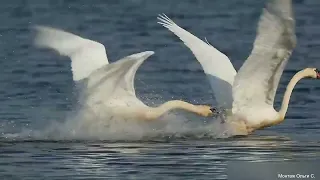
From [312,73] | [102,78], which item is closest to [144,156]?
[102,78]

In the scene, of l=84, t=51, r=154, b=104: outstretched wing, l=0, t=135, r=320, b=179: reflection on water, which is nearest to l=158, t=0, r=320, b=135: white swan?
l=0, t=135, r=320, b=179: reflection on water

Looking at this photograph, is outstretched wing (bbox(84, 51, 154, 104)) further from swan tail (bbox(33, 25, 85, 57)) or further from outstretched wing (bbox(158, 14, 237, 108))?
outstretched wing (bbox(158, 14, 237, 108))

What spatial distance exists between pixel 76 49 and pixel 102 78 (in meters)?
1.10

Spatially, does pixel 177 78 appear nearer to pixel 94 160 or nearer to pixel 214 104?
pixel 214 104

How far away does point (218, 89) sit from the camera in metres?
19.0

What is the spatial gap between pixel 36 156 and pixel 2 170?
3.06ft

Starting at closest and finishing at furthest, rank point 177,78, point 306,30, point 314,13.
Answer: point 177,78
point 306,30
point 314,13

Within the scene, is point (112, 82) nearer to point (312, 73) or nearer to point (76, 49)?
point (76, 49)

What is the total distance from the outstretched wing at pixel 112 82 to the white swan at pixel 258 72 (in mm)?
1392

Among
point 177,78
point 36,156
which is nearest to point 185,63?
point 177,78

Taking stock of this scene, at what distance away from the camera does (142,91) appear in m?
23.0

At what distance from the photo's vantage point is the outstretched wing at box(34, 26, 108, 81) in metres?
18.2

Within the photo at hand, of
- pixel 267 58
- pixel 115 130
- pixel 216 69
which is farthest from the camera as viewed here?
pixel 216 69

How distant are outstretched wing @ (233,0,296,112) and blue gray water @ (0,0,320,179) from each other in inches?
24.7
